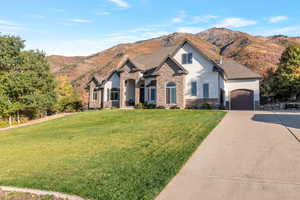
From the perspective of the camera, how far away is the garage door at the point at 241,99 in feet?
78.2

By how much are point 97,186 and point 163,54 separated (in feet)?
87.2

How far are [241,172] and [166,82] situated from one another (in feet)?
58.6

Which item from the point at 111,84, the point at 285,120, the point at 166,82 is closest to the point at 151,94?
the point at 166,82

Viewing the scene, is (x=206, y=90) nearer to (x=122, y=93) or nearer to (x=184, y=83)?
(x=184, y=83)

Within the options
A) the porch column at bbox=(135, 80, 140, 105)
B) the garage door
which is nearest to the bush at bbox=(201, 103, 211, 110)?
the garage door

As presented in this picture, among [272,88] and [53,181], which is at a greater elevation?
[272,88]

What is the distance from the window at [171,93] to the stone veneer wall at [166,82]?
37 centimetres

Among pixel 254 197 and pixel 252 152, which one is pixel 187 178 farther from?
pixel 252 152

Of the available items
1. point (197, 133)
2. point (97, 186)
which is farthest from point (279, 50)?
point (97, 186)

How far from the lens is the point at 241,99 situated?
24.2 m

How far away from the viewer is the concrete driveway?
11.8 ft

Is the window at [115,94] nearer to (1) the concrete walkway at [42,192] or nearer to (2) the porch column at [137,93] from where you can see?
(2) the porch column at [137,93]

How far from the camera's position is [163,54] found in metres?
28.8

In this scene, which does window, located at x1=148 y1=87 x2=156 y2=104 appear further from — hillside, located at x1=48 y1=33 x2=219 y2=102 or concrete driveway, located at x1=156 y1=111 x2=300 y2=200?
hillside, located at x1=48 y1=33 x2=219 y2=102
